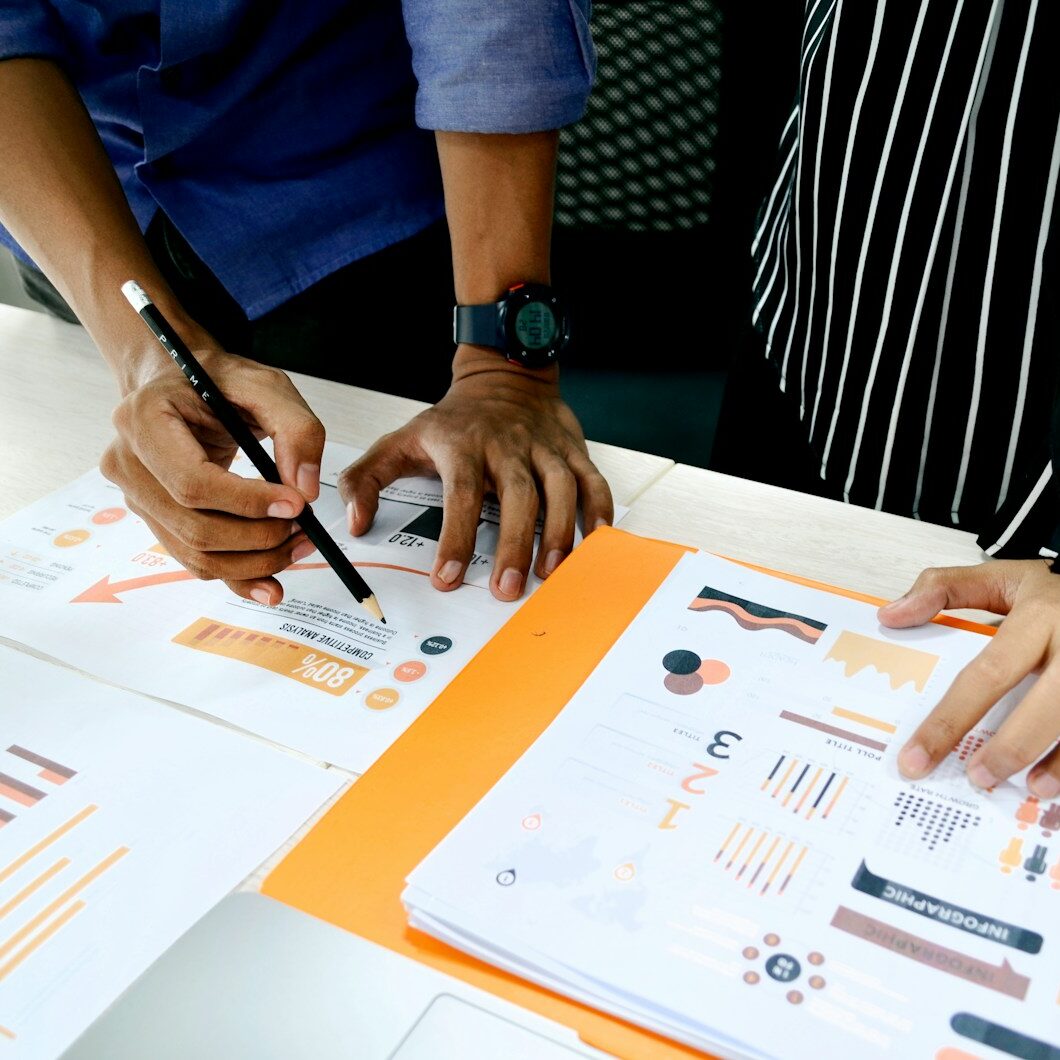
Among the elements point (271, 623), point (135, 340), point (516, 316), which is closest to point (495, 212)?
point (516, 316)

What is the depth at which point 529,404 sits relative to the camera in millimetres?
836

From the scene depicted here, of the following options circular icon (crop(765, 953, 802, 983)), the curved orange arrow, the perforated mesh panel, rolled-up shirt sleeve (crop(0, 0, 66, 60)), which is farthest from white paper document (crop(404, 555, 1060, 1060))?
the perforated mesh panel

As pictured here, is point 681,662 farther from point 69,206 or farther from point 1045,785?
point 69,206

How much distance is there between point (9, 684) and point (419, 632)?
0.24 m

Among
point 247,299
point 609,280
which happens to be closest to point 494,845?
point 247,299

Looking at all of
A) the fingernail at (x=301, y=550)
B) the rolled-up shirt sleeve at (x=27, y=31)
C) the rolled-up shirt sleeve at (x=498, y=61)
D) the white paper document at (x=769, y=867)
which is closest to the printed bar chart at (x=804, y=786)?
the white paper document at (x=769, y=867)

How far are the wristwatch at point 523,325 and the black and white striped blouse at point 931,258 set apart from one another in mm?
265

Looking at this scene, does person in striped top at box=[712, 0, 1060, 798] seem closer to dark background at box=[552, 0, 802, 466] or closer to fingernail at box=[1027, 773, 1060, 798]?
fingernail at box=[1027, 773, 1060, 798]

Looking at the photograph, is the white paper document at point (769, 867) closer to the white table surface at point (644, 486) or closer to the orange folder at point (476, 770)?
the orange folder at point (476, 770)

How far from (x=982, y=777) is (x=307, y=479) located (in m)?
0.42

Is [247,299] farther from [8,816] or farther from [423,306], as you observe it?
[8,816]

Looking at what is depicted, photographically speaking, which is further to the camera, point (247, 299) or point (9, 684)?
point (247, 299)

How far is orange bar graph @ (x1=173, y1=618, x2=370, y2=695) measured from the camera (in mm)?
580

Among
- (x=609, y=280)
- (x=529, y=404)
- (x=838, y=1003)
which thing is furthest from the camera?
(x=609, y=280)
